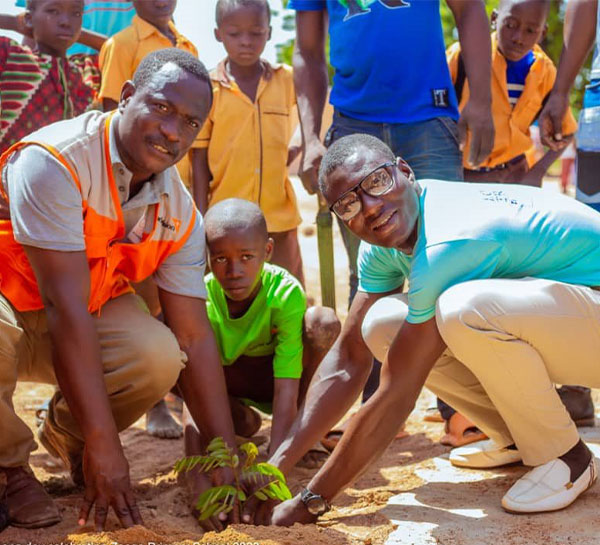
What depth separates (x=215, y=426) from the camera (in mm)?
2957

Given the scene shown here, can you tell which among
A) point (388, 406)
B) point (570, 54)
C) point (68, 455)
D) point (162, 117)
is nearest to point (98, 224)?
point (162, 117)

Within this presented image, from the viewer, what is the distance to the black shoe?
3.53m

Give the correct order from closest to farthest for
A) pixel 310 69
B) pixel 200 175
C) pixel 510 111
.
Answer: pixel 310 69
pixel 200 175
pixel 510 111

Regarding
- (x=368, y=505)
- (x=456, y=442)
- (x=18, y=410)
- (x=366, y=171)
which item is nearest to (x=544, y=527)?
(x=368, y=505)

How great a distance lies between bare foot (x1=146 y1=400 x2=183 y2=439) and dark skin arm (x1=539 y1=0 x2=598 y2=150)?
81.3 inches

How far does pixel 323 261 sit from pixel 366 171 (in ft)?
4.85

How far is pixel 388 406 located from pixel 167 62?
50.8 inches

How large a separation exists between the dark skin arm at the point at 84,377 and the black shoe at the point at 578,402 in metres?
1.82

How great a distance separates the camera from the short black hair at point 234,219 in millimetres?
3348

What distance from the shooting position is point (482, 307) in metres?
2.61

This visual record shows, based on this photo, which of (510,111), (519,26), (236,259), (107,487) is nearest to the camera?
(107,487)

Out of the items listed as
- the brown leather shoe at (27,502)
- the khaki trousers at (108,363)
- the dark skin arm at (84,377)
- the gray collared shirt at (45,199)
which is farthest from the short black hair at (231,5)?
the brown leather shoe at (27,502)

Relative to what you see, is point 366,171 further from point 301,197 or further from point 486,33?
point 301,197

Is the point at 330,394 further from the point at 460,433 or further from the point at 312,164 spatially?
the point at 312,164
